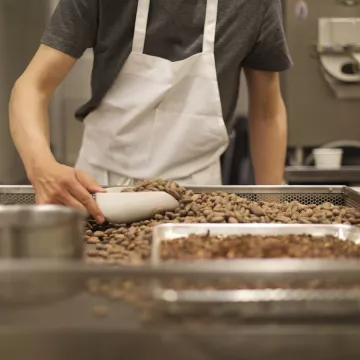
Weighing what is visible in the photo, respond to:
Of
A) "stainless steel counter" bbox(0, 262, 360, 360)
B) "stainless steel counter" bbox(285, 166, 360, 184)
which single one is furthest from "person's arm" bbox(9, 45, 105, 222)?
"stainless steel counter" bbox(285, 166, 360, 184)

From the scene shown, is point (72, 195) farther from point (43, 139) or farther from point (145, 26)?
point (145, 26)

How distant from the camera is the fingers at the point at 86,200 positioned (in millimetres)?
1001

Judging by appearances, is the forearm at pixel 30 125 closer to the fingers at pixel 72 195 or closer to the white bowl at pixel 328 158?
the fingers at pixel 72 195

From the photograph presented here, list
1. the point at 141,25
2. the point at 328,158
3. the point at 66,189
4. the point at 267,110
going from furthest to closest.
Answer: the point at 328,158, the point at 267,110, the point at 141,25, the point at 66,189

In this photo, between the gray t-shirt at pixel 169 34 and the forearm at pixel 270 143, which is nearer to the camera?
the gray t-shirt at pixel 169 34

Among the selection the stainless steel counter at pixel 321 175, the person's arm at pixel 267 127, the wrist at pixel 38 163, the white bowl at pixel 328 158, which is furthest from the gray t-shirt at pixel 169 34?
the white bowl at pixel 328 158

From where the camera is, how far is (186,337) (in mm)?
506

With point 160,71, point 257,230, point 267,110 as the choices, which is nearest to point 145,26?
point 160,71

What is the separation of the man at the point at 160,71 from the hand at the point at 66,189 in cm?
39

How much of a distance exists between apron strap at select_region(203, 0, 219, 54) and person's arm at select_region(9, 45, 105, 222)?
36 centimetres

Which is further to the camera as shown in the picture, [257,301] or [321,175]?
[321,175]

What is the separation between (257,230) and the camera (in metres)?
0.91

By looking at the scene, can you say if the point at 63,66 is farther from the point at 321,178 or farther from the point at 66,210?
the point at 321,178

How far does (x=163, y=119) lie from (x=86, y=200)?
56 cm
